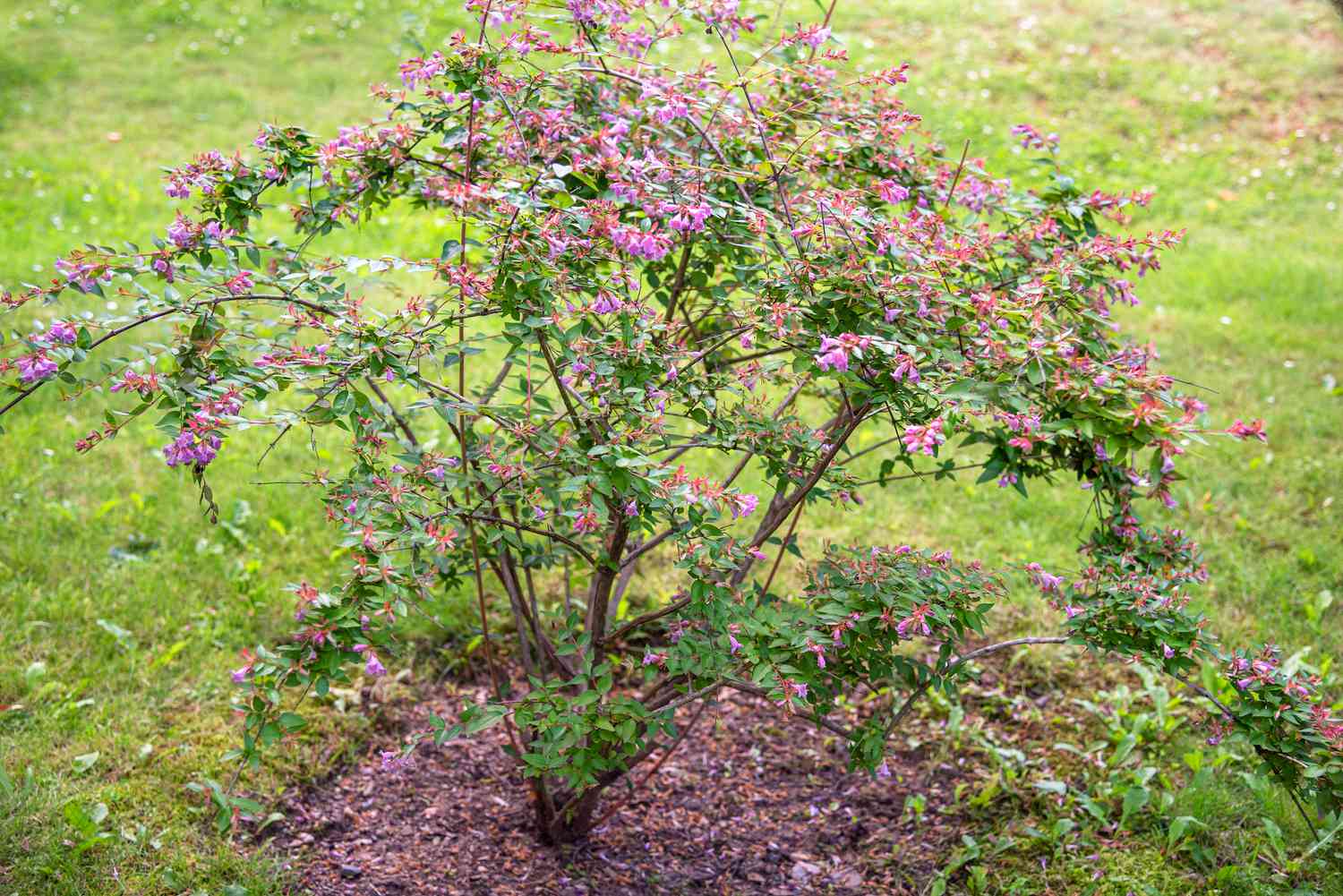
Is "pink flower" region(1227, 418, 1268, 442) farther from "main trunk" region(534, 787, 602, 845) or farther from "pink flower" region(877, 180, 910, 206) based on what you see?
"main trunk" region(534, 787, 602, 845)

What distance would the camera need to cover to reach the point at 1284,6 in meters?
10.2

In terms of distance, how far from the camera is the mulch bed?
2.76 meters

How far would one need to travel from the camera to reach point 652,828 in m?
2.98

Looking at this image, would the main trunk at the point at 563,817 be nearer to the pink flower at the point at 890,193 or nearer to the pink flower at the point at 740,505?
the pink flower at the point at 740,505

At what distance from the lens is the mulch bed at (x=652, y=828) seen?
2.76 meters

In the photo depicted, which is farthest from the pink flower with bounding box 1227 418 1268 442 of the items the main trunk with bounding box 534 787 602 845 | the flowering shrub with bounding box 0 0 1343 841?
the main trunk with bounding box 534 787 602 845

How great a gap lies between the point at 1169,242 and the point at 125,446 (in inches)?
160

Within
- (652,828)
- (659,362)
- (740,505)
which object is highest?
(659,362)

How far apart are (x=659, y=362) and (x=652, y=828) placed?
1.44 metres

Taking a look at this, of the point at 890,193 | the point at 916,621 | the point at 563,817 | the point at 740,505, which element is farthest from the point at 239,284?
the point at 563,817

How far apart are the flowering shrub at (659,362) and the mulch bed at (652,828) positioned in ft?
0.80

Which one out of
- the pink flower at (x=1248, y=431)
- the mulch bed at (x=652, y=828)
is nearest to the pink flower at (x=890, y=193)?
the pink flower at (x=1248, y=431)

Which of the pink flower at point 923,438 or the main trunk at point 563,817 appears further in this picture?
the main trunk at point 563,817

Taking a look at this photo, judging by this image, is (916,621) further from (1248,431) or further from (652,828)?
(652,828)
